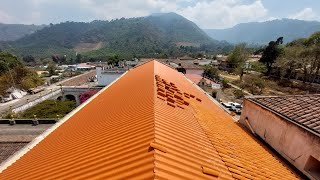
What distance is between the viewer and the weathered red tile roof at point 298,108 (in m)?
6.85

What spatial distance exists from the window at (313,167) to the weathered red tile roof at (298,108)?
36.5 inches

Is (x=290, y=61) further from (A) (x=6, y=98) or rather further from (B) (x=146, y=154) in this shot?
(A) (x=6, y=98)

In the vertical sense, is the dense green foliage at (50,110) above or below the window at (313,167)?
below

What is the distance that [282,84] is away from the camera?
178 feet

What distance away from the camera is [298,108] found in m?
7.94

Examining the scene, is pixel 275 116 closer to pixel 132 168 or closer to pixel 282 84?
pixel 132 168

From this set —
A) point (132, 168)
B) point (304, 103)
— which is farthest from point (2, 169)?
point (304, 103)

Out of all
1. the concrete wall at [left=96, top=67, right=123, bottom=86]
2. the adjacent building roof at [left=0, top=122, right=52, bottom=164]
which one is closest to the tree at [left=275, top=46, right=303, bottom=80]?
the concrete wall at [left=96, top=67, right=123, bottom=86]

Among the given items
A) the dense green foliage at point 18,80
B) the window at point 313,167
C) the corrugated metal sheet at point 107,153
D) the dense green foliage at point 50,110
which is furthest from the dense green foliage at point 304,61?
the dense green foliage at point 18,80

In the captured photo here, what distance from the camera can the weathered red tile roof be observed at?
685cm

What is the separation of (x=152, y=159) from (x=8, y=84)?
56305 millimetres

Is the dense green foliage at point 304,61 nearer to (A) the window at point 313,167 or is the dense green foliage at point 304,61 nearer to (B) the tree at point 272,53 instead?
(B) the tree at point 272,53

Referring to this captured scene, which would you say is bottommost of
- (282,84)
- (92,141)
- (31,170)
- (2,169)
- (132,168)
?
(282,84)

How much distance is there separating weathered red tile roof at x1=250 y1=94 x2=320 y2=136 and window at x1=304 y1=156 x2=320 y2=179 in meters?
0.93
